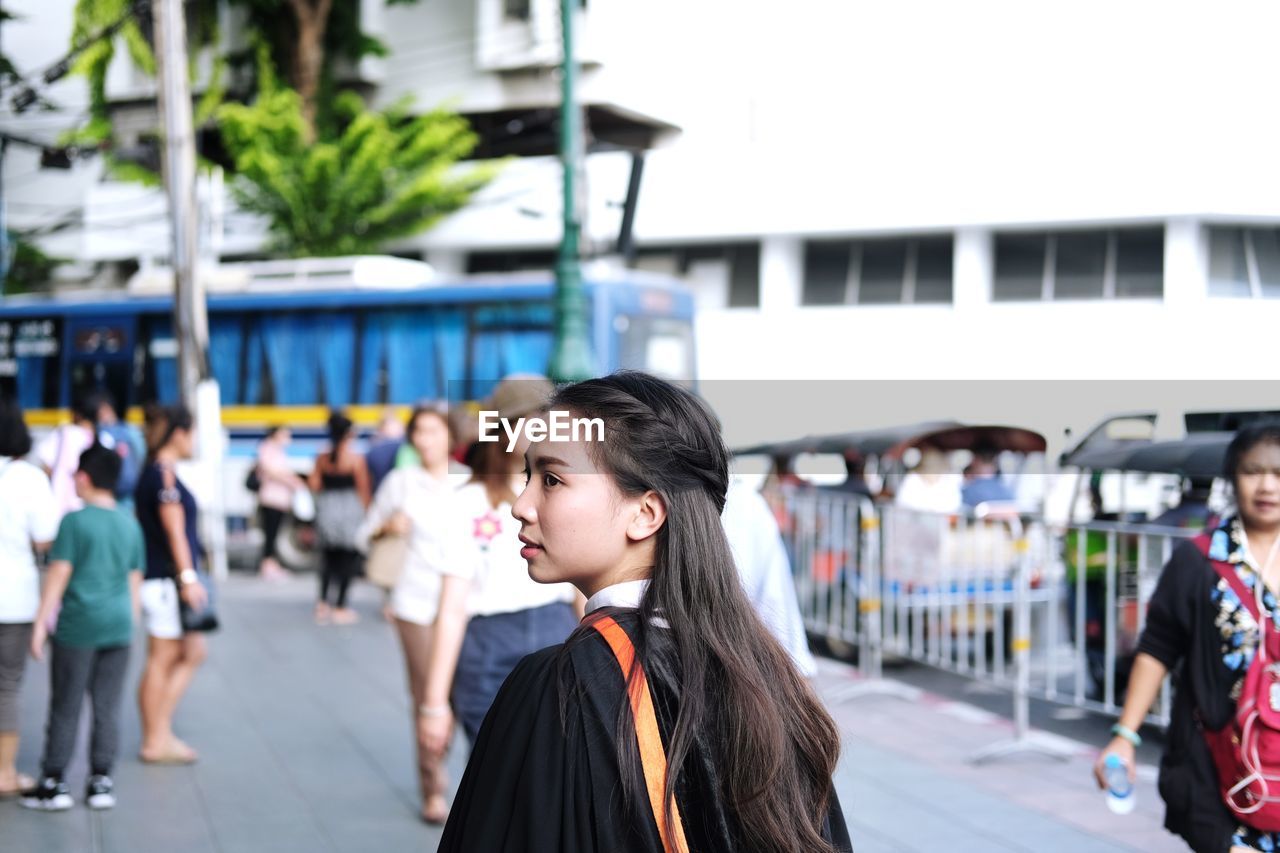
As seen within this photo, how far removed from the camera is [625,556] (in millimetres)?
1840

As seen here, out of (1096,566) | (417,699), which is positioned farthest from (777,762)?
(1096,566)

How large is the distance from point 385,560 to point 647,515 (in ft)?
20.1

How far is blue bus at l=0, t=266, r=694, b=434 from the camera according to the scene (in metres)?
15.1

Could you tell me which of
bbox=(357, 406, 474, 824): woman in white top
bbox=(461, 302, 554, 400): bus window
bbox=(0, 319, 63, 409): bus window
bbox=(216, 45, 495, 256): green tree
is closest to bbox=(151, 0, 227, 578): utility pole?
bbox=(461, 302, 554, 400): bus window

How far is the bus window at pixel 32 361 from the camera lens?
17.4 meters

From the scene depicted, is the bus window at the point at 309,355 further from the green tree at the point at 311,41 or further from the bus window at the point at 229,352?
the green tree at the point at 311,41

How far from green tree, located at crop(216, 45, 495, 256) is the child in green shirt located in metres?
12.0

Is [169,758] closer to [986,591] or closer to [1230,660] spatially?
[986,591]

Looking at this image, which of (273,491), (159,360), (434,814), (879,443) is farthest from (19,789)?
(159,360)

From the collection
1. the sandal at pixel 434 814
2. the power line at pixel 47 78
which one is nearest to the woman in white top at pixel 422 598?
the sandal at pixel 434 814

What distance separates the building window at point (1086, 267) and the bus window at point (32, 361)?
51.8 ft

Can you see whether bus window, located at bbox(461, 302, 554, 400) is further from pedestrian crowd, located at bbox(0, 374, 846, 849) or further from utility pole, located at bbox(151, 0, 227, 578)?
pedestrian crowd, located at bbox(0, 374, 846, 849)

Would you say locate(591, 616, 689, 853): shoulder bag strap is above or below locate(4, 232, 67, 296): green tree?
below

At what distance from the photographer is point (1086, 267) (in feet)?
10.0
